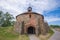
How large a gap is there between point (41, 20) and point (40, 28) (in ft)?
8.00

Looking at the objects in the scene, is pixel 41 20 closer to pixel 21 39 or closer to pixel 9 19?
pixel 21 39

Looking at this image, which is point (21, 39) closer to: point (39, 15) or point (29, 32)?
point (29, 32)

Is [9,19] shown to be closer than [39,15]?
No

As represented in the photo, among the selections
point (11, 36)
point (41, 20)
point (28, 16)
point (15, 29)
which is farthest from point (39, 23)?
point (11, 36)

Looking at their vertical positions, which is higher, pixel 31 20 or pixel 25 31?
pixel 31 20

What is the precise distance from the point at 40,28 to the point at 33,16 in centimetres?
382

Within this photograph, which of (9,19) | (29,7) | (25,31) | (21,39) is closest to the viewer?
(21,39)

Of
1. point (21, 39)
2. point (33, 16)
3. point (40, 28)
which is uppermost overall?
point (33, 16)

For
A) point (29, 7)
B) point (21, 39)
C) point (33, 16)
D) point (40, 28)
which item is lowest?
point (21, 39)

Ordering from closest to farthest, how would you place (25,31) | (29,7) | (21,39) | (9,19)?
(21,39)
(25,31)
(29,7)
(9,19)

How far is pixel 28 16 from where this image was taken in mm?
38312

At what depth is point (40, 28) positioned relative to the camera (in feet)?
124

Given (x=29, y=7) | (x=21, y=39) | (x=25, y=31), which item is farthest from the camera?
(x=29, y=7)

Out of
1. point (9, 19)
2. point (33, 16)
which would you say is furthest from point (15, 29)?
point (9, 19)
